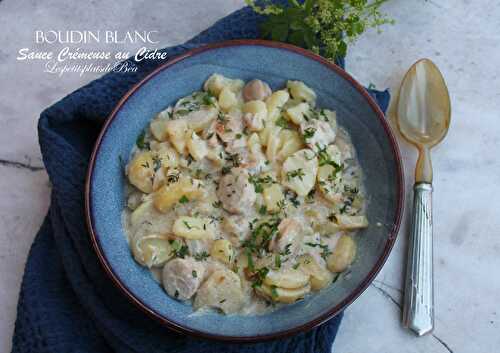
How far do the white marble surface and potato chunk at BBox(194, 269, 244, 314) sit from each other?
0.50 m

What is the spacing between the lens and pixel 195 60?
252cm

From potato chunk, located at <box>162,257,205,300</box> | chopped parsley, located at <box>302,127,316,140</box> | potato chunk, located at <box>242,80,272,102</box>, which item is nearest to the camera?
potato chunk, located at <box>162,257,205,300</box>

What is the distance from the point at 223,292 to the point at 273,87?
36.6 inches

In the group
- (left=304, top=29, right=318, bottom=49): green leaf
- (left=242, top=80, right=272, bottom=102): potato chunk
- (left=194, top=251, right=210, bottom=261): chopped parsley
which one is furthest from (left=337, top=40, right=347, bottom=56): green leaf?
(left=194, top=251, right=210, bottom=261): chopped parsley

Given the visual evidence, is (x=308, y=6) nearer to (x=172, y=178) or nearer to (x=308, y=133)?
(x=308, y=133)

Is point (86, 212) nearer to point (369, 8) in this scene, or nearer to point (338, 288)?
point (338, 288)

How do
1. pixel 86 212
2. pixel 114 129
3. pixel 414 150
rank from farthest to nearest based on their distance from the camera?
pixel 414 150, pixel 114 129, pixel 86 212

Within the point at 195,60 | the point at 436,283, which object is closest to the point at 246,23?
the point at 195,60

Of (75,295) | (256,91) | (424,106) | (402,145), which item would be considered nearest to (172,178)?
(256,91)

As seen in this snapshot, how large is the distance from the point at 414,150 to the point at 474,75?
502mm

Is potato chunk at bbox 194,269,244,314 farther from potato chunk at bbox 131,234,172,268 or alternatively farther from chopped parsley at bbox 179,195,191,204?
chopped parsley at bbox 179,195,191,204

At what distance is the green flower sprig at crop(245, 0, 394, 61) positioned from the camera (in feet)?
8.50

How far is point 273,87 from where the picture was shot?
8.66 feet

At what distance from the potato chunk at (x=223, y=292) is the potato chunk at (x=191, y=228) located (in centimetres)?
15
